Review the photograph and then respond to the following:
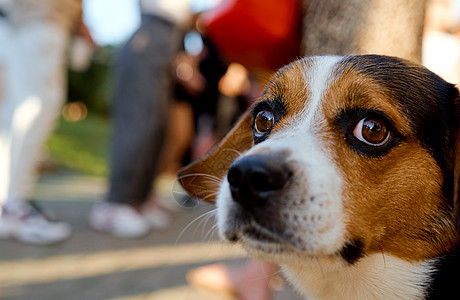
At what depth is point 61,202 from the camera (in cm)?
518

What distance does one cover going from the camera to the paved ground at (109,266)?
2.53m

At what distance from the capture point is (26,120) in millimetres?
3287

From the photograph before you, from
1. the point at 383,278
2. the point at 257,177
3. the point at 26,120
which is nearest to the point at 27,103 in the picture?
the point at 26,120

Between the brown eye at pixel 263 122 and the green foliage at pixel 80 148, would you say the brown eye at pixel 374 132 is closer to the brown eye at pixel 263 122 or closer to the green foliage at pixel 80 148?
the brown eye at pixel 263 122

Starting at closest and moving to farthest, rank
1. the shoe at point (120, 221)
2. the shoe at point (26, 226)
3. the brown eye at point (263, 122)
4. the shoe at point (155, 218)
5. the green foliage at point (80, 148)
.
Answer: the brown eye at point (263, 122)
the shoe at point (26, 226)
the shoe at point (120, 221)
the shoe at point (155, 218)
the green foliage at point (80, 148)

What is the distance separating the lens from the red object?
233cm

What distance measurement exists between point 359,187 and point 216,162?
88 centimetres

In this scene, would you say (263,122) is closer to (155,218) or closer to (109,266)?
(109,266)

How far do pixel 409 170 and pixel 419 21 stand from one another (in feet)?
2.65

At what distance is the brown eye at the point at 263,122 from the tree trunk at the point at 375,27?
52cm

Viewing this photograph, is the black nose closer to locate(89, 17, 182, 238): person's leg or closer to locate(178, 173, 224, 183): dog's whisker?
locate(178, 173, 224, 183): dog's whisker

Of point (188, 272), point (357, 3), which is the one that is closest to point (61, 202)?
point (188, 272)

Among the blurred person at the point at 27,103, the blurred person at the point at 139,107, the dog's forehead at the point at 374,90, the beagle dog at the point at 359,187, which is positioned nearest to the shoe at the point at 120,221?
the blurred person at the point at 139,107

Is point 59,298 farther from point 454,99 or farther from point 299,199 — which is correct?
point 454,99
